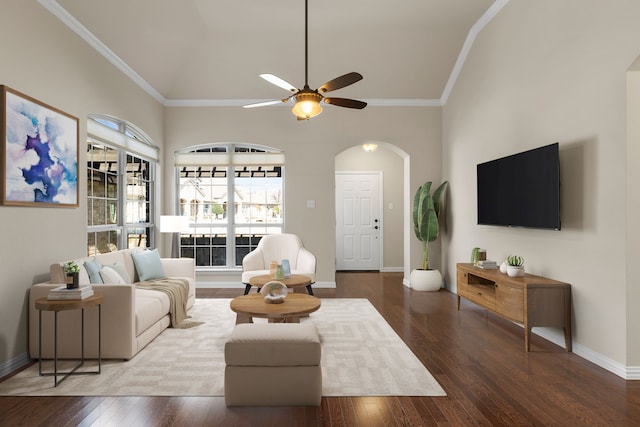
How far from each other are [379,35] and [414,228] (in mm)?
2991

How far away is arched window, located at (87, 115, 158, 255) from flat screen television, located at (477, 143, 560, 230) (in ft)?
14.9

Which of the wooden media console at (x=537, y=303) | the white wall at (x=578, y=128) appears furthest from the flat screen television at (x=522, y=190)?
the wooden media console at (x=537, y=303)

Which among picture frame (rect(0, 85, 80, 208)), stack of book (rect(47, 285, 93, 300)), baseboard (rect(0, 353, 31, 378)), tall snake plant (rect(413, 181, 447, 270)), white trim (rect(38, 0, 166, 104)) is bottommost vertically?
baseboard (rect(0, 353, 31, 378))

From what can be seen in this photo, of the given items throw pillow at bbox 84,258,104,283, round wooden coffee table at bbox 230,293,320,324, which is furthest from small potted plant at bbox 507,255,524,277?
throw pillow at bbox 84,258,104,283

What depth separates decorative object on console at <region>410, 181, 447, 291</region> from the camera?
20.6 ft

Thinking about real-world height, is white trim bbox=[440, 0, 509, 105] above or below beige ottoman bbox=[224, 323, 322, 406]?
above

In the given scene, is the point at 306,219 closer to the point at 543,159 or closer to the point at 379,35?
the point at 379,35

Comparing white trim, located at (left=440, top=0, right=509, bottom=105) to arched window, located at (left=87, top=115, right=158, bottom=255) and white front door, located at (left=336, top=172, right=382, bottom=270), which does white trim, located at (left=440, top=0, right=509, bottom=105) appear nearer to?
white front door, located at (left=336, top=172, right=382, bottom=270)

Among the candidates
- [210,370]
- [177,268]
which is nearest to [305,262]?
[177,268]

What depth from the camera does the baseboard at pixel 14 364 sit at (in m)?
3.05

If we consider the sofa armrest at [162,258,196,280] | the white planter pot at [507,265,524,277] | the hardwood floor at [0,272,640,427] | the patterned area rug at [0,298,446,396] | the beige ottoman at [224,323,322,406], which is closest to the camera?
the hardwood floor at [0,272,640,427]

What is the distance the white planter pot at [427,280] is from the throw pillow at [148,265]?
12.2 ft

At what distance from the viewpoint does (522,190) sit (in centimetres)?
414

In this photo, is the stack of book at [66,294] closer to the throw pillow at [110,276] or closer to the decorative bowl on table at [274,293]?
the throw pillow at [110,276]
